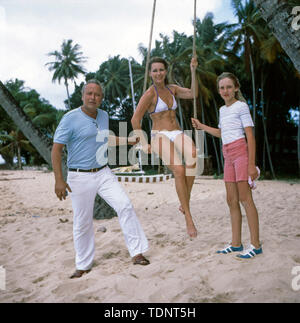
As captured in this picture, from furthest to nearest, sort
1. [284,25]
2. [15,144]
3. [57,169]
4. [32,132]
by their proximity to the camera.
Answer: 1. [15,144]
2. [32,132]
3. [57,169]
4. [284,25]

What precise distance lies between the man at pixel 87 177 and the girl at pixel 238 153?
1059 mm

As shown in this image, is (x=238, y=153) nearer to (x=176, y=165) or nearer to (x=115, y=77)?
(x=176, y=165)

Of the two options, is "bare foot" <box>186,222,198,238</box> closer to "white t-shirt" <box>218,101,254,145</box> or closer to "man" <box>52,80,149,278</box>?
"man" <box>52,80,149,278</box>

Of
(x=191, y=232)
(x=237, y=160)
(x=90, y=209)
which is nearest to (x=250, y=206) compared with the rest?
(x=237, y=160)

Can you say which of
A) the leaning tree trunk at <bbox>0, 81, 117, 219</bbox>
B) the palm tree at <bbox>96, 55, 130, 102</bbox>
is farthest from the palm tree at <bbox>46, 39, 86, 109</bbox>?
the leaning tree trunk at <bbox>0, 81, 117, 219</bbox>

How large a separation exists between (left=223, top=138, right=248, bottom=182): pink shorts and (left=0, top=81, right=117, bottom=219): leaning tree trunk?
126 inches

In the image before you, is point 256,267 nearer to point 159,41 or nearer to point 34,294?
point 34,294

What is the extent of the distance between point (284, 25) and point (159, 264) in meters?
2.70

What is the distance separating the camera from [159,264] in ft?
11.3

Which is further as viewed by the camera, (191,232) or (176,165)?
(176,165)

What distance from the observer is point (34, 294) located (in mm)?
3117

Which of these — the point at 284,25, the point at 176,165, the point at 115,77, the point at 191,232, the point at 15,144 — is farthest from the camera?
the point at 115,77
